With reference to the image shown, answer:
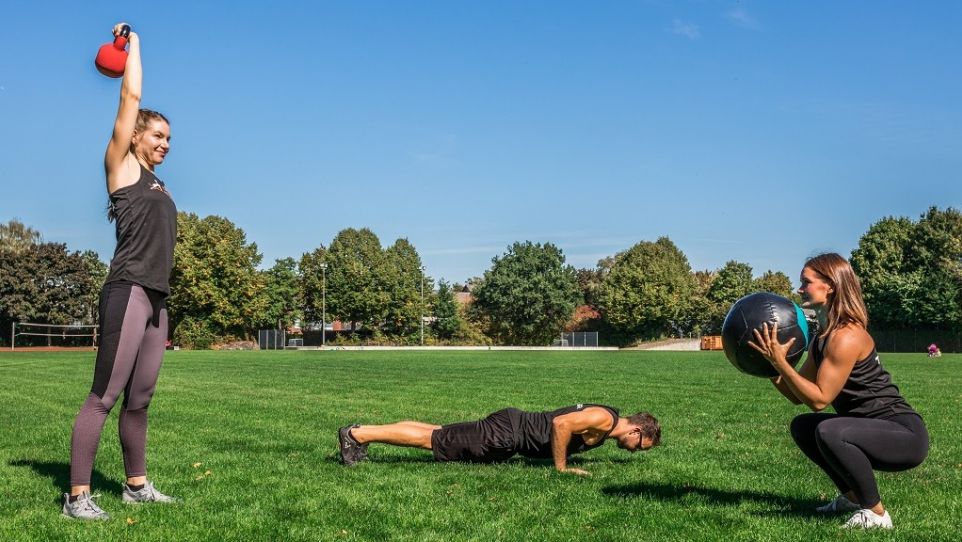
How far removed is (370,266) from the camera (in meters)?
89.9

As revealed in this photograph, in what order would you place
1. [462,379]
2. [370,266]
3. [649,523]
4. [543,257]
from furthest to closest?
[543,257]
[370,266]
[462,379]
[649,523]

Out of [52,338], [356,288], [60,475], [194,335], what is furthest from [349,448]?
[356,288]

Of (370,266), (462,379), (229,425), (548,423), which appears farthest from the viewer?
(370,266)

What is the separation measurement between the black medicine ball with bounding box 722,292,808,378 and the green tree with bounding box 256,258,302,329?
3155 inches

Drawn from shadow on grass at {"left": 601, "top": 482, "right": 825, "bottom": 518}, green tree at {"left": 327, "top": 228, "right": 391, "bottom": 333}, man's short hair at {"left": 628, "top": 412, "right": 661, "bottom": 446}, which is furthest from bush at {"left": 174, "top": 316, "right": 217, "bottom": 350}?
shadow on grass at {"left": 601, "top": 482, "right": 825, "bottom": 518}

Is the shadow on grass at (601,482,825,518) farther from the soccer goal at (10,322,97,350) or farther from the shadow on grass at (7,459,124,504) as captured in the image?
the soccer goal at (10,322,97,350)

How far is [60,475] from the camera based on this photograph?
24.3 ft

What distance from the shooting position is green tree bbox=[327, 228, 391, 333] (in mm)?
87375

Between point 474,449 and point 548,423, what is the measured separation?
763 millimetres

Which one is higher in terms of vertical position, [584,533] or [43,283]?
[43,283]

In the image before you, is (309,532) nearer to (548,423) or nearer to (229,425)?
(548,423)

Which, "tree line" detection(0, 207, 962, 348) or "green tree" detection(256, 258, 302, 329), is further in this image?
"green tree" detection(256, 258, 302, 329)

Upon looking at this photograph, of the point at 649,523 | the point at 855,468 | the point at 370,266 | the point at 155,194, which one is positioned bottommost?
the point at 649,523


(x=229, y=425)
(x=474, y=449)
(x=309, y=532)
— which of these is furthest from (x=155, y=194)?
(x=229, y=425)
